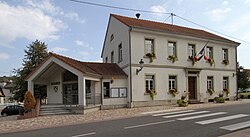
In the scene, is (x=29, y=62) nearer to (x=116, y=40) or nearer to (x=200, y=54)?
(x=116, y=40)

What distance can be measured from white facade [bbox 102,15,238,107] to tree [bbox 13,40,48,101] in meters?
12.9

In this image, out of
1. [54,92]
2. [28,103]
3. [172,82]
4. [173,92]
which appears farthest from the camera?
[172,82]

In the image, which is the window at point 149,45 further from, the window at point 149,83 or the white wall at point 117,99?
the white wall at point 117,99

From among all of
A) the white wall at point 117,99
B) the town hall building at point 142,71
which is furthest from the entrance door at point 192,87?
the white wall at point 117,99

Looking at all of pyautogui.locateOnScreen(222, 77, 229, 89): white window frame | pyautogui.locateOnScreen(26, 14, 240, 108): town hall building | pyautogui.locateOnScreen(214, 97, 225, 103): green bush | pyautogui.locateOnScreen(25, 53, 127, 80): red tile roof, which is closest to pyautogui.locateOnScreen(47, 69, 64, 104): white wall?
pyautogui.locateOnScreen(26, 14, 240, 108): town hall building

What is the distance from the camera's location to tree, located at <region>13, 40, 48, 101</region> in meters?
34.6

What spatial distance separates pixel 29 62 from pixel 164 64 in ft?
70.7

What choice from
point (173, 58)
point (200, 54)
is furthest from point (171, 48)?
point (200, 54)

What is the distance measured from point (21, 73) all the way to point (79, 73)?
827 inches

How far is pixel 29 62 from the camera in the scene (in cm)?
3538

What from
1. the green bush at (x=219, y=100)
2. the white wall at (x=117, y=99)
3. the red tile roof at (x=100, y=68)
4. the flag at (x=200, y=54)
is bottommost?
the green bush at (x=219, y=100)

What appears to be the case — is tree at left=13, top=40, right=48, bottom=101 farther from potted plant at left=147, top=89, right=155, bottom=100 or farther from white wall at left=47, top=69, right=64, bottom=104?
potted plant at left=147, top=89, right=155, bottom=100

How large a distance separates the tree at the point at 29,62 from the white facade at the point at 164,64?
1291 cm

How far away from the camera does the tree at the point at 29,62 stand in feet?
114
